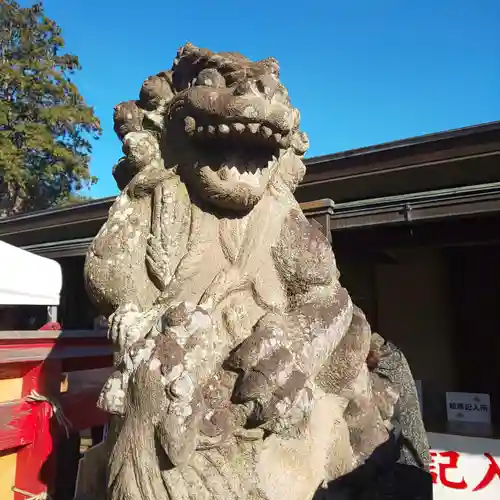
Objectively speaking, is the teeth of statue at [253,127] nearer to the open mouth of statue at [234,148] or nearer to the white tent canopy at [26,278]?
the open mouth of statue at [234,148]

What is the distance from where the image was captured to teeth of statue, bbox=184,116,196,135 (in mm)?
1617

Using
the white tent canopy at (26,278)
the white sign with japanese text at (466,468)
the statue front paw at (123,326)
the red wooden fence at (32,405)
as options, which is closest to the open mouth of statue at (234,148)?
the statue front paw at (123,326)

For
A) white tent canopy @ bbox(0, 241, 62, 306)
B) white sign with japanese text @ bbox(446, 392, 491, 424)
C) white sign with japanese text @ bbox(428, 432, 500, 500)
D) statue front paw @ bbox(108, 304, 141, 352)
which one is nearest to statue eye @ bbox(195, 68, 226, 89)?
statue front paw @ bbox(108, 304, 141, 352)

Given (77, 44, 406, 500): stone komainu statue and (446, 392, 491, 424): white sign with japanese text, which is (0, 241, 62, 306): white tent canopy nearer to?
(77, 44, 406, 500): stone komainu statue

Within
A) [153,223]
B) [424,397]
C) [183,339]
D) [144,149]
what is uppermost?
[144,149]

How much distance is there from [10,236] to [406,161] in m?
5.49

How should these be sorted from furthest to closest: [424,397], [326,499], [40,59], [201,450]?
[40,59] → [424,397] → [326,499] → [201,450]

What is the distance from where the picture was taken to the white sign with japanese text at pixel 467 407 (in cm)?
448

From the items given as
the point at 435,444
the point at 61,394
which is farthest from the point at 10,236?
the point at 435,444

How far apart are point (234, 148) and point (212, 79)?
0.71 feet

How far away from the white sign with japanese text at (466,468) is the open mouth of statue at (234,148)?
240 centimetres

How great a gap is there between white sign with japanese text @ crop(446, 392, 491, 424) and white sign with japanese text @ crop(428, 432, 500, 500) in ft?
4.54

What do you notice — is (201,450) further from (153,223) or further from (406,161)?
(406,161)

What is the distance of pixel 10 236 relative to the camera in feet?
23.2
